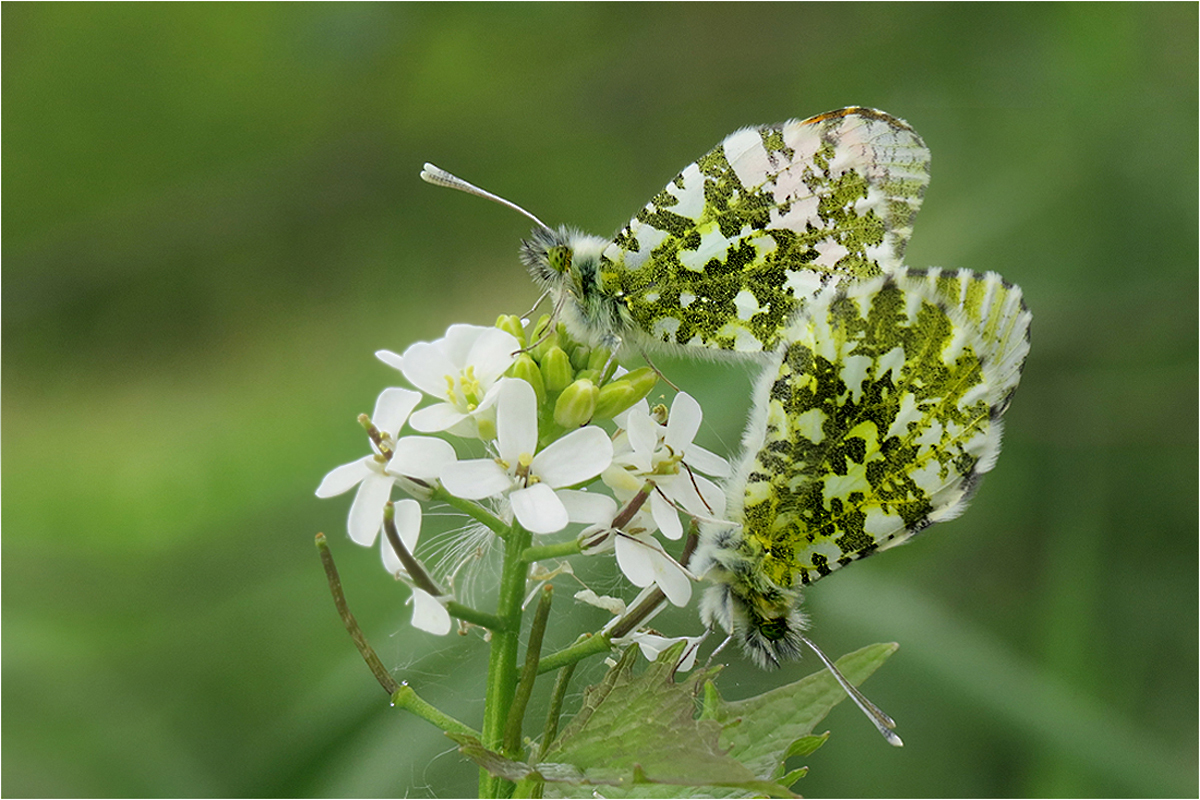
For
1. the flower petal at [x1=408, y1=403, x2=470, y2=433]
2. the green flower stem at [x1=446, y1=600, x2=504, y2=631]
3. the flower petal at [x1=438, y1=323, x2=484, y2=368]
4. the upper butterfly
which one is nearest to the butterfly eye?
the upper butterfly

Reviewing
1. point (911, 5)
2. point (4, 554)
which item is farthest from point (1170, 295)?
point (4, 554)

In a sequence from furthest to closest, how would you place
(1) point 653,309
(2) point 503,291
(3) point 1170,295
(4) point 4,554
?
(2) point 503,291 → (4) point 4,554 → (3) point 1170,295 → (1) point 653,309

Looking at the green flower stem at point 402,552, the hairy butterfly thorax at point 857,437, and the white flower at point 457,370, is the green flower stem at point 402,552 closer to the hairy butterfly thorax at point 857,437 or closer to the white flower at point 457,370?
the white flower at point 457,370

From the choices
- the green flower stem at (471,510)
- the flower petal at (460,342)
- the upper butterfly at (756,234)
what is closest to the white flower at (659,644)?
the green flower stem at (471,510)

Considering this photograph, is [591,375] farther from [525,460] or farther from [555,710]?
[555,710]

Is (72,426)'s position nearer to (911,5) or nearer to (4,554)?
(4,554)

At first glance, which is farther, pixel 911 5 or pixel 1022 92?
pixel 911 5

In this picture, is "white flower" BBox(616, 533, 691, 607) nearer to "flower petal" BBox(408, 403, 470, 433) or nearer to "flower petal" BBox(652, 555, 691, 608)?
"flower petal" BBox(652, 555, 691, 608)

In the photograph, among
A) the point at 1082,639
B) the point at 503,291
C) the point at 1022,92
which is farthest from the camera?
the point at 503,291
